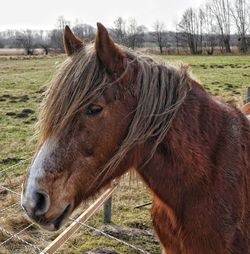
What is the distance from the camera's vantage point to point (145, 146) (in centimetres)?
181

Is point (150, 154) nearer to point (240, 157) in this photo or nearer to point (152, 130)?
point (152, 130)

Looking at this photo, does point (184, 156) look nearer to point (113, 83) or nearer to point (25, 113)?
point (113, 83)

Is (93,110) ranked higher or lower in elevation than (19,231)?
higher

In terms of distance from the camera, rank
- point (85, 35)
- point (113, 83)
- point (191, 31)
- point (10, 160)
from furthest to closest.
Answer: point (191, 31) < point (85, 35) < point (10, 160) < point (113, 83)

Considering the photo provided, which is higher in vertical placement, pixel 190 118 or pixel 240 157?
pixel 190 118

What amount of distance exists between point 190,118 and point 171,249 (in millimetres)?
784

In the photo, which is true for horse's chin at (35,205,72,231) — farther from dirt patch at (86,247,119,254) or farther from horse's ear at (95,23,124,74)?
dirt patch at (86,247,119,254)

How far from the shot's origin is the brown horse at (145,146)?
5.43 feet

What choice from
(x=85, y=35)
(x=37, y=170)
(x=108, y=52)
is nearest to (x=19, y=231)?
(x=37, y=170)

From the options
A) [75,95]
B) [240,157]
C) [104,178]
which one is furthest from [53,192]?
[240,157]

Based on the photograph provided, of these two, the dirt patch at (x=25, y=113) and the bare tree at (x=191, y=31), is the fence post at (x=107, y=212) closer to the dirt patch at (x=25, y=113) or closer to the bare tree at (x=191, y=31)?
the dirt patch at (x=25, y=113)

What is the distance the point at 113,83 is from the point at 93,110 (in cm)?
16

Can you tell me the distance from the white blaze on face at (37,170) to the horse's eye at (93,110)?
21cm

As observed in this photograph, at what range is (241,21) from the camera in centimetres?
5975
